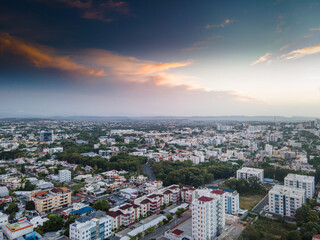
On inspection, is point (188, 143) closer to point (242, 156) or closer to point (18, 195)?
point (242, 156)

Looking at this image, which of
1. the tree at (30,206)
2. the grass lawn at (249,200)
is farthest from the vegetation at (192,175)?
the tree at (30,206)

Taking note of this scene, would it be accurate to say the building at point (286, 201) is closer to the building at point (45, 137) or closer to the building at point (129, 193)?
the building at point (129, 193)

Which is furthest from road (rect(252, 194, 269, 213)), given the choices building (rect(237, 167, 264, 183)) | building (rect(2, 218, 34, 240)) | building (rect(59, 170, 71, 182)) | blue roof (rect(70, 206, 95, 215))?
building (rect(59, 170, 71, 182))

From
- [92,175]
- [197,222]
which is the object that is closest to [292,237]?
[197,222]

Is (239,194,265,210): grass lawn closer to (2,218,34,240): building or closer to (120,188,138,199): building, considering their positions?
(120,188,138,199): building

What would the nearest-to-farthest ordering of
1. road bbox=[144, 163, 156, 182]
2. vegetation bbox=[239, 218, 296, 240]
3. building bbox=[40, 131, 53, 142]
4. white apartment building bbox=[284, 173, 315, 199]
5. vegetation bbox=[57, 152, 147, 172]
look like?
vegetation bbox=[239, 218, 296, 240] < white apartment building bbox=[284, 173, 315, 199] < road bbox=[144, 163, 156, 182] < vegetation bbox=[57, 152, 147, 172] < building bbox=[40, 131, 53, 142]

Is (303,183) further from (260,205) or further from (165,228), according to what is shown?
(165,228)
